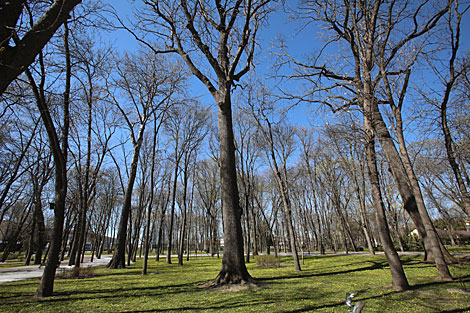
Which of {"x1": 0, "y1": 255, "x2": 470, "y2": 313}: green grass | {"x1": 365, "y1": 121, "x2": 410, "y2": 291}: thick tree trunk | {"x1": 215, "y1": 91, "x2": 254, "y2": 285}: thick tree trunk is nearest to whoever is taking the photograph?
{"x1": 0, "y1": 255, "x2": 470, "y2": 313}: green grass

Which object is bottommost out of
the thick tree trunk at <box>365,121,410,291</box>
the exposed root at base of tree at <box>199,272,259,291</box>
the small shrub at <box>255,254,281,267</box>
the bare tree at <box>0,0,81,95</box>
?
the small shrub at <box>255,254,281,267</box>

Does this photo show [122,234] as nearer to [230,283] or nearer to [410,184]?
[230,283]

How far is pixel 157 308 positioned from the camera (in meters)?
4.59

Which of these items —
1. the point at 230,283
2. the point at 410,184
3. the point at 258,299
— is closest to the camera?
the point at 258,299

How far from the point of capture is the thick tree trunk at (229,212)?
249 inches

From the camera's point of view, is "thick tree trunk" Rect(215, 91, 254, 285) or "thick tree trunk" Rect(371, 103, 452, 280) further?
"thick tree trunk" Rect(371, 103, 452, 280)

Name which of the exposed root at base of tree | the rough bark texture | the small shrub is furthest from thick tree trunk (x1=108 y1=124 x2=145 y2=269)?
the exposed root at base of tree

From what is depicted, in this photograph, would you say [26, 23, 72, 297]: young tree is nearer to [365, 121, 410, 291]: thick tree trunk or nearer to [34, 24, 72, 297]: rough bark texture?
[34, 24, 72, 297]: rough bark texture

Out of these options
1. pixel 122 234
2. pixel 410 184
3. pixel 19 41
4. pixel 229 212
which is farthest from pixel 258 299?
pixel 122 234

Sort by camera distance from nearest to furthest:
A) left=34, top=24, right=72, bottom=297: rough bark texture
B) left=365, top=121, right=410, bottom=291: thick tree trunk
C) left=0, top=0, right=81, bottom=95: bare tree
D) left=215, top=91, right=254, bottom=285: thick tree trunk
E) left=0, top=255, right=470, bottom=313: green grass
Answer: left=0, top=0, right=81, bottom=95: bare tree, left=0, top=255, right=470, bottom=313: green grass, left=365, top=121, right=410, bottom=291: thick tree trunk, left=34, top=24, right=72, bottom=297: rough bark texture, left=215, top=91, right=254, bottom=285: thick tree trunk

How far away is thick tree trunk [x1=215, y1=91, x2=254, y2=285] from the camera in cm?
631

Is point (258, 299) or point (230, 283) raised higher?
point (230, 283)

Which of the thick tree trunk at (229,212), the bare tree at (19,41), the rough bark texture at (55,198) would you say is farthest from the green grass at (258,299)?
the bare tree at (19,41)

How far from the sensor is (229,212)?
683cm
